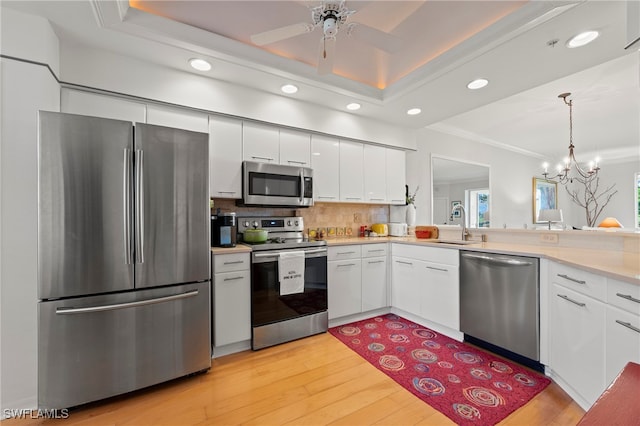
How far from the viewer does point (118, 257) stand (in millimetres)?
1723

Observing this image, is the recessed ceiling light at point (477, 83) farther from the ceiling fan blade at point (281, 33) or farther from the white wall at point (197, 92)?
the ceiling fan blade at point (281, 33)

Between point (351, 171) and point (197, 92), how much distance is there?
1.90 meters

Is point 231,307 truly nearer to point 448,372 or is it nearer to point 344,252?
point 344,252

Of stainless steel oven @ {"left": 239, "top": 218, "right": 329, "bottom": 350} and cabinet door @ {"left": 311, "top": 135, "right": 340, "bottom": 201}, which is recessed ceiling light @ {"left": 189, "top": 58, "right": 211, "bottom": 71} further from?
stainless steel oven @ {"left": 239, "top": 218, "right": 329, "bottom": 350}

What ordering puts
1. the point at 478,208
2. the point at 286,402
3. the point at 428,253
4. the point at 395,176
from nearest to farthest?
1. the point at 286,402
2. the point at 428,253
3. the point at 395,176
4. the point at 478,208

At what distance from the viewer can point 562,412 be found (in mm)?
1618

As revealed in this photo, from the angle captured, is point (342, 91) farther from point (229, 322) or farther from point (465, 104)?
point (229, 322)

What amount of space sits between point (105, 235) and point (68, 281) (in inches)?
12.7

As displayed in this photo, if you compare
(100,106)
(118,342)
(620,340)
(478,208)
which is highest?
(100,106)

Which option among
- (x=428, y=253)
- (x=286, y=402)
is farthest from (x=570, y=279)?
(x=286, y=402)

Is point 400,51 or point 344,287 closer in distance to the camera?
point 400,51

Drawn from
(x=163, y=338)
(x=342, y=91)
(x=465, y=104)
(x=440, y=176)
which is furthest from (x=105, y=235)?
(x=440, y=176)

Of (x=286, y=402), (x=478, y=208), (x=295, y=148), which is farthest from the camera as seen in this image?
(x=478, y=208)

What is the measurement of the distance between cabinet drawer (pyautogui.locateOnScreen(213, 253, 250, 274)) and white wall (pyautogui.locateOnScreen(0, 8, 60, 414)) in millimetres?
1082
